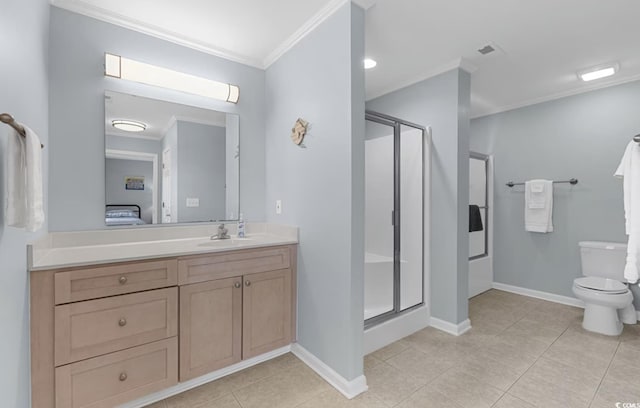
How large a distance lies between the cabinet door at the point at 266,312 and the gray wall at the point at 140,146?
0.91 metres

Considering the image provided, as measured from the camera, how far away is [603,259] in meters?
2.86

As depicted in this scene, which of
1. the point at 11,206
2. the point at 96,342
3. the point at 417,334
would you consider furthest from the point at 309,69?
the point at 417,334

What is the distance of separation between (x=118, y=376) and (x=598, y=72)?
441 centimetres

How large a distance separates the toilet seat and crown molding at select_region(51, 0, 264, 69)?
3.58m

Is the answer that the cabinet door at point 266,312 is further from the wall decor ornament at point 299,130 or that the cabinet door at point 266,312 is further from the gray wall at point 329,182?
the wall decor ornament at point 299,130

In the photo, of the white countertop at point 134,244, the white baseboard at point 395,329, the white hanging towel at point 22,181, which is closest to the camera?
the white hanging towel at point 22,181

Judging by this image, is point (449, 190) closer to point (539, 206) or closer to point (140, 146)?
point (539, 206)

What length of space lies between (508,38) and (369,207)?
1.92 meters

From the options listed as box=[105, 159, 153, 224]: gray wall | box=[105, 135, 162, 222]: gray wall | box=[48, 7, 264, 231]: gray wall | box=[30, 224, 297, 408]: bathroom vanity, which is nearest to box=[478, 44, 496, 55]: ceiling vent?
box=[30, 224, 297, 408]: bathroom vanity

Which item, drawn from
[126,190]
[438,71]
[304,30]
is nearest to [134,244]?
[126,190]

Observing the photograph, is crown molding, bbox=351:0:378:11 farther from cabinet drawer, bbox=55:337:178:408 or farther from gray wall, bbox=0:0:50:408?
cabinet drawer, bbox=55:337:178:408

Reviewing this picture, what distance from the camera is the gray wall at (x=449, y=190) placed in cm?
255

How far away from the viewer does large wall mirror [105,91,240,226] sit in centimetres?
197

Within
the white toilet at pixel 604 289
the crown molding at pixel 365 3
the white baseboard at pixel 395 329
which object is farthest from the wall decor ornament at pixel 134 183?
the white toilet at pixel 604 289
